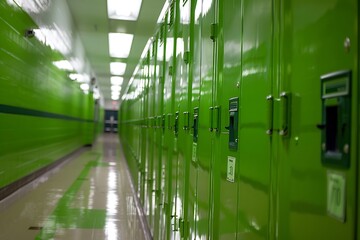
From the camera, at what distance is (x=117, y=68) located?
1622 cm

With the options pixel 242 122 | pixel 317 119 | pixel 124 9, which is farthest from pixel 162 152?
pixel 124 9

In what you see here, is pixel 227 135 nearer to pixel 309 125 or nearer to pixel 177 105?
pixel 309 125

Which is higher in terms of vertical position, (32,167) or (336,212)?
(336,212)

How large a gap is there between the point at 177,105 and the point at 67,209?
276 cm

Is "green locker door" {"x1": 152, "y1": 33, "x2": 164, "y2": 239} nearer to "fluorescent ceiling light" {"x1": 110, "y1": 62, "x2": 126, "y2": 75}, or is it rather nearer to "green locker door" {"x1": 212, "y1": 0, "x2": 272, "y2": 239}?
"green locker door" {"x1": 212, "y1": 0, "x2": 272, "y2": 239}

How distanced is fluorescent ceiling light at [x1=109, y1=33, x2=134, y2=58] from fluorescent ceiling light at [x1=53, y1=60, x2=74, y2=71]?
55.7 inches

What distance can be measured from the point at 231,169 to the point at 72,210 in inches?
146

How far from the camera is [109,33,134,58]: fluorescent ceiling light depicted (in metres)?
10.3

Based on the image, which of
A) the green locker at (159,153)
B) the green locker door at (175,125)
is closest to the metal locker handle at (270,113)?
the green locker door at (175,125)

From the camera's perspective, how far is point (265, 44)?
116cm

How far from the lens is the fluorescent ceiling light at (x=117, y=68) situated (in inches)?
593

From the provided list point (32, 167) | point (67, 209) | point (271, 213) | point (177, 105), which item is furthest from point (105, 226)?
point (271, 213)

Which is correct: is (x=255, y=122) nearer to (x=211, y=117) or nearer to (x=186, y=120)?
(x=211, y=117)

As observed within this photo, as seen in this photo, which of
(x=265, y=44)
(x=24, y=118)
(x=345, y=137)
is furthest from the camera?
(x=24, y=118)
